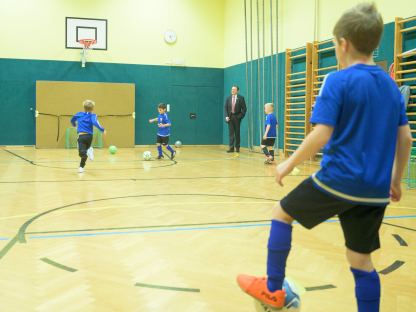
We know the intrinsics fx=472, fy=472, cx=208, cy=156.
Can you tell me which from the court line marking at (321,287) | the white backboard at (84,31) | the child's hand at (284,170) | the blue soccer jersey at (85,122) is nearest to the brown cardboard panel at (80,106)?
the white backboard at (84,31)

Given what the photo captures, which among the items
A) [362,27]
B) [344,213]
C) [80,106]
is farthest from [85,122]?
[362,27]

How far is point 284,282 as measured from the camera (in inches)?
83.8

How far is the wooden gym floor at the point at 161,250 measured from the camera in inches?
98.0

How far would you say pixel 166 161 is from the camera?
10.8 metres

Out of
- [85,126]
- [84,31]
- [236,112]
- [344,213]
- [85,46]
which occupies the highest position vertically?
[84,31]

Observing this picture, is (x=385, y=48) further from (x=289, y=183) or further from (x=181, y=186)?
(x=181, y=186)

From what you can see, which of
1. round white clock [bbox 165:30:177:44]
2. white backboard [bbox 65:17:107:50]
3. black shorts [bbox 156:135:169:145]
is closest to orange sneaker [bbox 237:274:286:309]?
black shorts [bbox 156:135:169:145]

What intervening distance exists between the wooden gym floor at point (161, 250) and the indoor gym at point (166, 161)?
2 centimetres

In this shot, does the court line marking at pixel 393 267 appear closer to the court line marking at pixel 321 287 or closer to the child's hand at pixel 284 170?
the court line marking at pixel 321 287

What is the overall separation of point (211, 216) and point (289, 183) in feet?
9.08

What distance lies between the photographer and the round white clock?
16.0 meters

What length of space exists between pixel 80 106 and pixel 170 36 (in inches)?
152

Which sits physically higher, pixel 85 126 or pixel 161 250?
pixel 85 126

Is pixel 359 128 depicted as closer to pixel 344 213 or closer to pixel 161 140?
pixel 344 213
